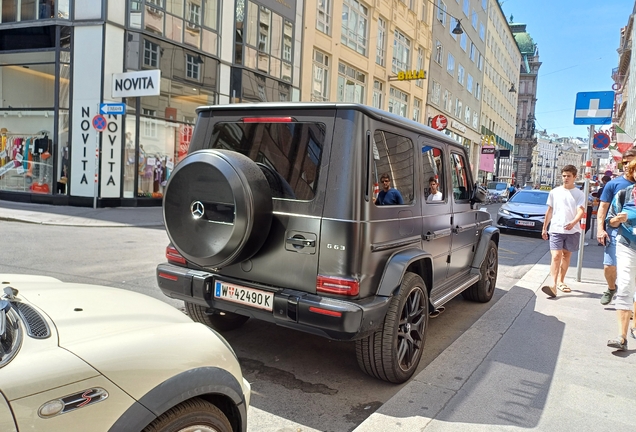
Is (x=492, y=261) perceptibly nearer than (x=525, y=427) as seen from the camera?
No

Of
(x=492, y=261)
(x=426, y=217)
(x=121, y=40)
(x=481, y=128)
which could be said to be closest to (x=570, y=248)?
(x=492, y=261)

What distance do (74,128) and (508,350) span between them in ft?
48.4

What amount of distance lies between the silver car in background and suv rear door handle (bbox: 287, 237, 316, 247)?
12207mm

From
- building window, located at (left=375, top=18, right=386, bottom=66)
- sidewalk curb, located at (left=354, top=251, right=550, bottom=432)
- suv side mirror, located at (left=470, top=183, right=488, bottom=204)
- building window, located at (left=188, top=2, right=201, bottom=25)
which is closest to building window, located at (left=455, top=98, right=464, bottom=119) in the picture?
building window, located at (left=375, top=18, right=386, bottom=66)

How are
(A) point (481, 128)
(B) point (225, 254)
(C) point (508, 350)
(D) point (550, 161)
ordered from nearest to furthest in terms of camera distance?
1. (B) point (225, 254)
2. (C) point (508, 350)
3. (A) point (481, 128)
4. (D) point (550, 161)

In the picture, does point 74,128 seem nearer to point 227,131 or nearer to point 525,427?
point 227,131

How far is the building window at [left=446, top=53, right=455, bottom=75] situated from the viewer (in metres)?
38.8

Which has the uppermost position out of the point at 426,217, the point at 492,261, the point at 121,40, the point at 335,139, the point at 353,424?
the point at 121,40

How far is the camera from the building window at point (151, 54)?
15641 mm

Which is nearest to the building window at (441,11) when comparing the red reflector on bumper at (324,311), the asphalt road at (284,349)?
the asphalt road at (284,349)

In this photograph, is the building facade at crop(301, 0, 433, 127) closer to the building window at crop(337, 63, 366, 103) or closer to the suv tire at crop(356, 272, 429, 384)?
the building window at crop(337, 63, 366, 103)

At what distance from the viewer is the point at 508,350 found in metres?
4.59

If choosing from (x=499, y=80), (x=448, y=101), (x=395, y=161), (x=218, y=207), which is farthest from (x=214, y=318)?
(x=499, y=80)

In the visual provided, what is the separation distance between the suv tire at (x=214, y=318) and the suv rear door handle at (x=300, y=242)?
1184mm
